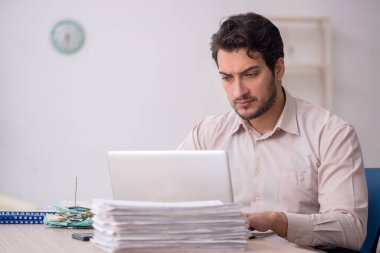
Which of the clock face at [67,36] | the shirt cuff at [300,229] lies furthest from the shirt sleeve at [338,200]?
the clock face at [67,36]

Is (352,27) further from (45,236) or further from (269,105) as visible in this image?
(45,236)

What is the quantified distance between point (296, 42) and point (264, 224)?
11.2ft

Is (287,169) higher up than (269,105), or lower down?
lower down

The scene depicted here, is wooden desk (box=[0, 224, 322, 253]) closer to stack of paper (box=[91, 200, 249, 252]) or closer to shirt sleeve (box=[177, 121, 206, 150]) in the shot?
stack of paper (box=[91, 200, 249, 252])

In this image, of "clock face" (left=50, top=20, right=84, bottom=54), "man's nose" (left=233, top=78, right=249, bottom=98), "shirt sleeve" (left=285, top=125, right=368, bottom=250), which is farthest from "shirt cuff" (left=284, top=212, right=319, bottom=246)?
"clock face" (left=50, top=20, right=84, bottom=54)

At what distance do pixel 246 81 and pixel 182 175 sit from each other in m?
0.74

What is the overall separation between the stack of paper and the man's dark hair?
3.17 feet

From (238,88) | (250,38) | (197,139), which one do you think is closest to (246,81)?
(238,88)

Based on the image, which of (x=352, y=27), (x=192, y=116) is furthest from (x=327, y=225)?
(x=352, y=27)

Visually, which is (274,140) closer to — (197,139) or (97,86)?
(197,139)

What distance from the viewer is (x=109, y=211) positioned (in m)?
1.42

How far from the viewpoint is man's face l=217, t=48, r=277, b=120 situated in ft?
7.69

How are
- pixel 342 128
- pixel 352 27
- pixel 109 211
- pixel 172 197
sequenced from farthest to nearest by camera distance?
pixel 352 27
pixel 342 128
pixel 172 197
pixel 109 211

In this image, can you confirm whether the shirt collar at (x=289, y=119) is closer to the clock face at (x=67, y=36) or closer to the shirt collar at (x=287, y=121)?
the shirt collar at (x=287, y=121)
